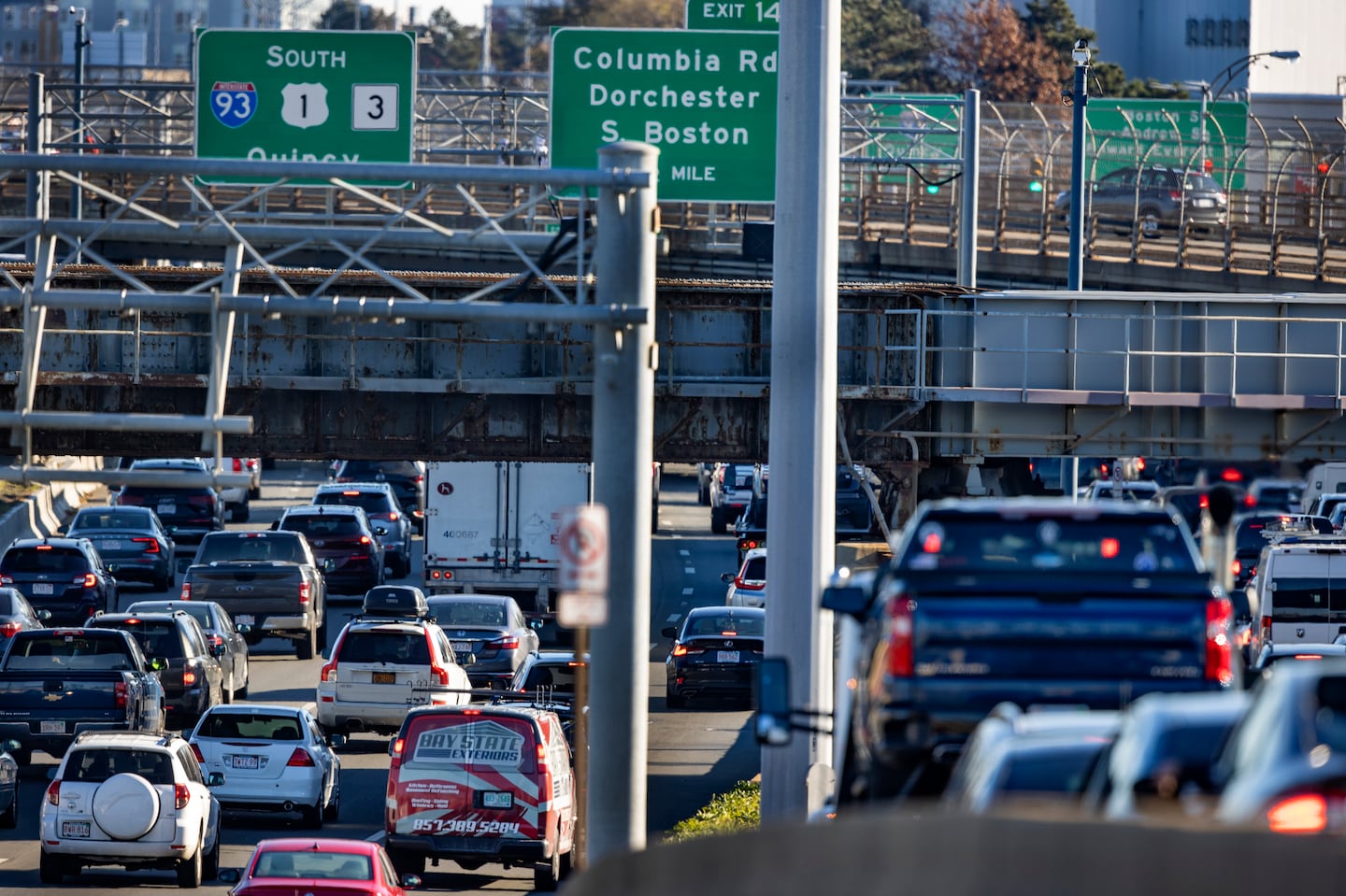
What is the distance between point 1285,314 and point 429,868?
1404 centimetres

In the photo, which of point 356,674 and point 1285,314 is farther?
point 1285,314

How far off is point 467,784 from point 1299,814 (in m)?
13.8

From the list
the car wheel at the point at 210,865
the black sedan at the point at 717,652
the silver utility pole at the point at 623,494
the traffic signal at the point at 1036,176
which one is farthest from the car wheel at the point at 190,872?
the traffic signal at the point at 1036,176

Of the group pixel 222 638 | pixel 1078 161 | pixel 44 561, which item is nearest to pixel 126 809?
pixel 222 638

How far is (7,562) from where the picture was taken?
35.2 metres

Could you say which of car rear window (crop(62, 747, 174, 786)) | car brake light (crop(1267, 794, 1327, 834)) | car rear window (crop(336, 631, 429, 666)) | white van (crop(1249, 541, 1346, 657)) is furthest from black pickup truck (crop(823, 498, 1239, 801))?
white van (crop(1249, 541, 1346, 657))

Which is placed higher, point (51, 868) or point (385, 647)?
point (385, 647)

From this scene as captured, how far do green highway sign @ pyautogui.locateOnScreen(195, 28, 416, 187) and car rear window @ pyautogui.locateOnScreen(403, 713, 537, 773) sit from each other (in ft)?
21.9

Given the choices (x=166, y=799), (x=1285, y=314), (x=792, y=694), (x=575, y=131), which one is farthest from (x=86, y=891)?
(x=1285, y=314)

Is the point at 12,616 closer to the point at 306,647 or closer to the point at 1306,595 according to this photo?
the point at 306,647

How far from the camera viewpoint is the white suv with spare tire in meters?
19.0

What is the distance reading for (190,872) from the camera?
19250 millimetres

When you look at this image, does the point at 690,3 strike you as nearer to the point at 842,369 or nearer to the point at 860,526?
the point at 842,369

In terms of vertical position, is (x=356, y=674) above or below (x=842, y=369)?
below
